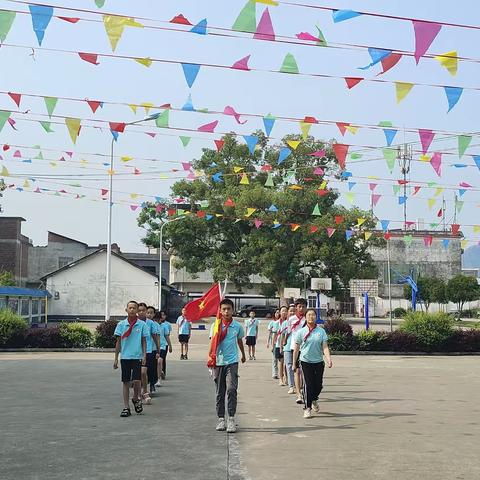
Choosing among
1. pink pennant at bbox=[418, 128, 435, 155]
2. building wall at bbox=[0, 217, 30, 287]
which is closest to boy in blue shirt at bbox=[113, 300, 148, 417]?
pink pennant at bbox=[418, 128, 435, 155]

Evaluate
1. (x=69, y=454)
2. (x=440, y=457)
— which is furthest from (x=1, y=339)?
(x=440, y=457)

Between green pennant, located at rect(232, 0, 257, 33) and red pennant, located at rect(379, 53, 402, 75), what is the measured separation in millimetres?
2468

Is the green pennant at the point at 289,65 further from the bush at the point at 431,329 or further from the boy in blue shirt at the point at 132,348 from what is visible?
the bush at the point at 431,329

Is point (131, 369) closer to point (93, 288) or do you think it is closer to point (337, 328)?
point (337, 328)

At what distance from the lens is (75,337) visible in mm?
23953

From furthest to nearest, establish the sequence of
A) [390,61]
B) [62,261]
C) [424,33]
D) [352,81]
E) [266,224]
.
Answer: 1. [62,261]
2. [266,224]
3. [352,81]
4. [390,61]
5. [424,33]

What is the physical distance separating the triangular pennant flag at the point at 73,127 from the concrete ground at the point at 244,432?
16.2 feet

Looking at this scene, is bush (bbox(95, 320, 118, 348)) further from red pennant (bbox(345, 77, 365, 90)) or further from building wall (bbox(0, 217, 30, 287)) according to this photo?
building wall (bbox(0, 217, 30, 287))

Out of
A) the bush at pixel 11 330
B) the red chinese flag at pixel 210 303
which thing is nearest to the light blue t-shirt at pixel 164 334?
the red chinese flag at pixel 210 303

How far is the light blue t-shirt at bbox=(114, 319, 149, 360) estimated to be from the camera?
982 centimetres

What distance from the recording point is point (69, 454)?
697 cm

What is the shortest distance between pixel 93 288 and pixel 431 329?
100 feet

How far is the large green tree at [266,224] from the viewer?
4691cm

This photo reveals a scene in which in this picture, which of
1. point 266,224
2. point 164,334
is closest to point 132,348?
point 164,334
